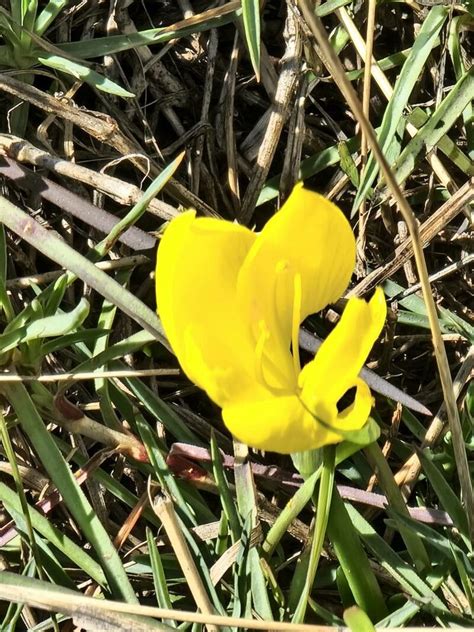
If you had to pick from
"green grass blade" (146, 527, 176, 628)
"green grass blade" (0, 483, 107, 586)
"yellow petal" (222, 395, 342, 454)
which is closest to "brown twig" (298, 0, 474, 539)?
"yellow petal" (222, 395, 342, 454)

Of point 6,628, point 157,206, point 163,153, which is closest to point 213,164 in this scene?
point 163,153

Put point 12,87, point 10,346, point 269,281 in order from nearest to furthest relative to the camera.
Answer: point 269,281 < point 10,346 < point 12,87

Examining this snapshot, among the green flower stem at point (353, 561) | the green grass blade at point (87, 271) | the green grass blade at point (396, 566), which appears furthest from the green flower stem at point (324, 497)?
the green grass blade at point (87, 271)

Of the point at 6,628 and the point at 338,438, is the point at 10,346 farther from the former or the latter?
the point at 338,438

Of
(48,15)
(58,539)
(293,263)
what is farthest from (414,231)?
(48,15)

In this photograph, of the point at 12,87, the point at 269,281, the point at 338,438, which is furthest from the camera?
the point at 12,87

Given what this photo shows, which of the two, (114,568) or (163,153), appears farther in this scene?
A: (163,153)

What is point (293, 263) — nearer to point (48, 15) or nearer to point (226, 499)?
point (226, 499)

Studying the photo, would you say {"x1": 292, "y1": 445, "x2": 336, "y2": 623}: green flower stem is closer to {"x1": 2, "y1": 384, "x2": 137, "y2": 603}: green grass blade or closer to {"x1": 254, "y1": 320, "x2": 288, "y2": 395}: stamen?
{"x1": 254, "y1": 320, "x2": 288, "y2": 395}: stamen
